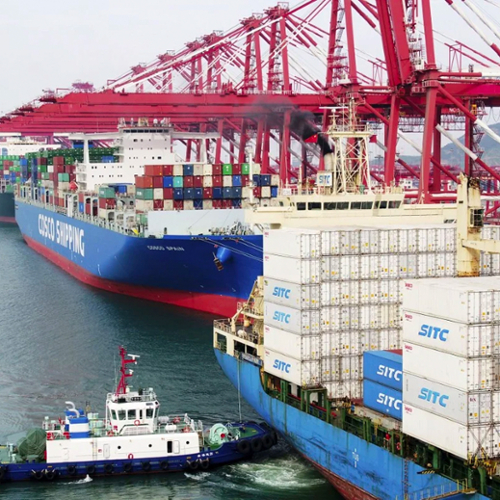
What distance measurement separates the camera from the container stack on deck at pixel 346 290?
2580cm

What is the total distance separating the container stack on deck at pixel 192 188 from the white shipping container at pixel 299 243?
2537 cm

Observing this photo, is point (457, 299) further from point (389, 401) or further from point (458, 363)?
point (389, 401)

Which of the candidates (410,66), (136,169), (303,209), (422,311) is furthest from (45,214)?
(422,311)

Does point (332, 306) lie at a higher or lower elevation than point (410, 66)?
lower

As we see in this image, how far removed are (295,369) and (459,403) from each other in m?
6.96

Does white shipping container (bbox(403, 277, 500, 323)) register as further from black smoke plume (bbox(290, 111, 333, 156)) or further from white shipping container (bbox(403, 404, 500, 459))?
black smoke plume (bbox(290, 111, 333, 156))

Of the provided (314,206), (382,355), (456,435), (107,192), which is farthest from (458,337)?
(107,192)

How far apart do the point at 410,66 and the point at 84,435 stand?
27122mm

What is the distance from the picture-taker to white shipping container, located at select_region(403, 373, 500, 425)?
64.8 feet

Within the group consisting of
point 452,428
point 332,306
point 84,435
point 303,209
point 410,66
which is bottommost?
point 84,435

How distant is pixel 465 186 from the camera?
2380 centimetres

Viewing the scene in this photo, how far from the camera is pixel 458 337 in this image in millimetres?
19875

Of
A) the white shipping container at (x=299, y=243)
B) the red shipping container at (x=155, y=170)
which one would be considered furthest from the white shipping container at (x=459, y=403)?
the red shipping container at (x=155, y=170)

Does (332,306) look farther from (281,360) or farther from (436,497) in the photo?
(436,497)
